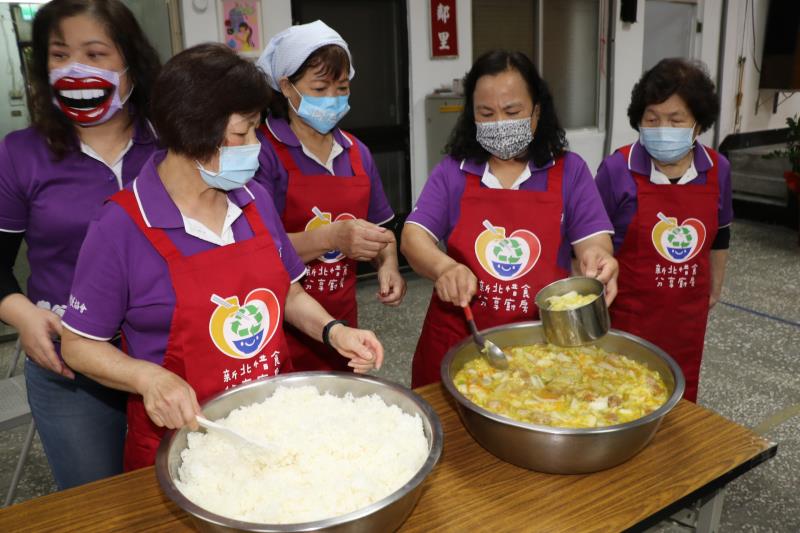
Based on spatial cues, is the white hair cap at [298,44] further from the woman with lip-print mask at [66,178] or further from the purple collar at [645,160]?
the purple collar at [645,160]

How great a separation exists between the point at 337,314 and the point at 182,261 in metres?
0.93

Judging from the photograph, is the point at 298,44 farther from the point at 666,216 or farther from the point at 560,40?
the point at 560,40

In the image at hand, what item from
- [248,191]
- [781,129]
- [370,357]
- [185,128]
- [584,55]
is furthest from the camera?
[781,129]

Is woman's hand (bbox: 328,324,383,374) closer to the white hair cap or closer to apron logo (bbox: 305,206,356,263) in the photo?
apron logo (bbox: 305,206,356,263)

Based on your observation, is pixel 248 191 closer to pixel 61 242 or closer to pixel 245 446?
pixel 61 242

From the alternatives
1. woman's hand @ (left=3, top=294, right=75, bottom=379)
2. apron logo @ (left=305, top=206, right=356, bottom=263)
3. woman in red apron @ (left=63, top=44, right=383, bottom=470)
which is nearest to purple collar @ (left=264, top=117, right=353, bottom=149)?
apron logo @ (left=305, top=206, right=356, bottom=263)

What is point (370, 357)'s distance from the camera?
1.53 meters

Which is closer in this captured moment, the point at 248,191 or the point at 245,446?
the point at 245,446

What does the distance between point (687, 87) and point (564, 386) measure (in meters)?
1.41

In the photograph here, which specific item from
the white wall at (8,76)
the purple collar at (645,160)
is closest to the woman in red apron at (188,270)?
the purple collar at (645,160)

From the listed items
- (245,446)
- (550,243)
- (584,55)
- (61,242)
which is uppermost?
(584,55)

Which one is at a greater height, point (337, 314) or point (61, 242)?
point (61, 242)

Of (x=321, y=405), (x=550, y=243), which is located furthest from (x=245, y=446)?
(x=550, y=243)

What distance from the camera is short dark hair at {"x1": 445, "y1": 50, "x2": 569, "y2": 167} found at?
2027 millimetres
